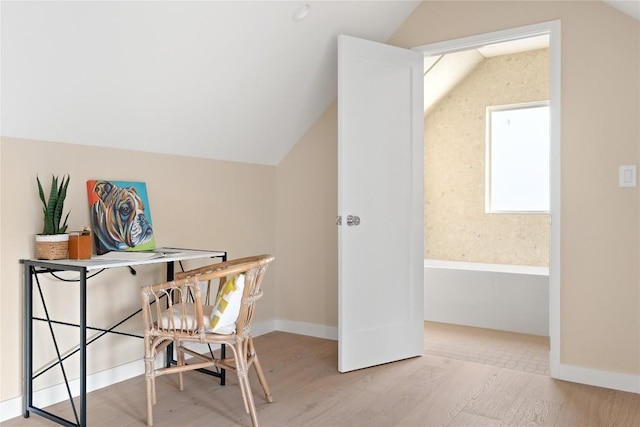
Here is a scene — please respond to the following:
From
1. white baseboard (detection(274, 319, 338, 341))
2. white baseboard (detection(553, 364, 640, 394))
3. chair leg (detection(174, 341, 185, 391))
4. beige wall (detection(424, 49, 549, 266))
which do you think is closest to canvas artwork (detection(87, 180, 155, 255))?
chair leg (detection(174, 341, 185, 391))

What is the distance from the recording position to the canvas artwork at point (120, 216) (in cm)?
272

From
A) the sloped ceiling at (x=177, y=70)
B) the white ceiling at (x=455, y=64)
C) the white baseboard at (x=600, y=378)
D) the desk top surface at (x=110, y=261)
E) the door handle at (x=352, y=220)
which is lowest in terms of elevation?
the white baseboard at (x=600, y=378)

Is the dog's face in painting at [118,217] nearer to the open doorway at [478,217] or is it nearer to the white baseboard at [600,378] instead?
the open doorway at [478,217]

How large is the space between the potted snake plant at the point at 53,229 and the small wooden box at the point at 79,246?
0.08 feet

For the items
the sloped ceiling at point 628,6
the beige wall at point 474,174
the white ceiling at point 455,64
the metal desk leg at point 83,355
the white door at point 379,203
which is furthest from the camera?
the beige wall at point 474,174

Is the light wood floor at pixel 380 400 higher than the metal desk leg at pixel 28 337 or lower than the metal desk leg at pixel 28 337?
lower

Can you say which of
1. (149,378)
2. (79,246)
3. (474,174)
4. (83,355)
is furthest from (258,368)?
(474,174)

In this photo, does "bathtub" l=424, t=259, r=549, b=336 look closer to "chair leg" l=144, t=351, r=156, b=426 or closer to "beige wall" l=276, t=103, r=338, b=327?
"beige wall" l=276, t=103, r=338, b=327

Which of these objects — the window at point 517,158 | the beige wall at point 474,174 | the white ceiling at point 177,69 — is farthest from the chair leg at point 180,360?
the window at point 517,158

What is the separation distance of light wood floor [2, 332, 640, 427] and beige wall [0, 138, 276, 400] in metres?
0.33

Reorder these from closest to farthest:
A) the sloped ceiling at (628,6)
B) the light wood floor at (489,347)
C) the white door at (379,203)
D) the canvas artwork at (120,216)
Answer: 1. the sloped ceiling at (628,6)
2. the canvas artwork at (120,216)
3. the white door at (379,203)
4. the light wood floor at (489,347)

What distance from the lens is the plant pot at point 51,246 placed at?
2365 millimetres

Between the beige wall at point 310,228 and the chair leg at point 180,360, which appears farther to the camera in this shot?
the beige wall at point 310,228

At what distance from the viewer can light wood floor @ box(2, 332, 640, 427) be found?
239cm
